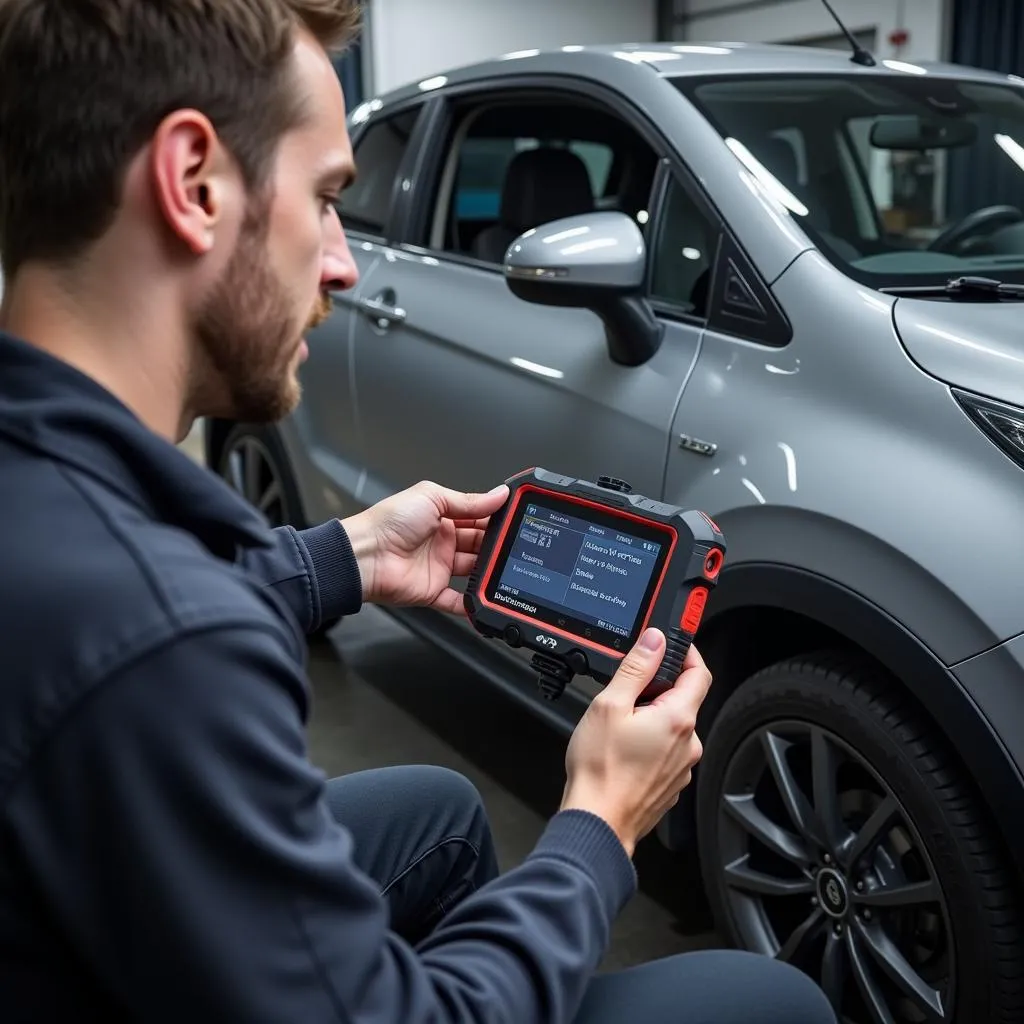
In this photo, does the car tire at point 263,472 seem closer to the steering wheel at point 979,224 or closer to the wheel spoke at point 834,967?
the steering wheel at point 979,224

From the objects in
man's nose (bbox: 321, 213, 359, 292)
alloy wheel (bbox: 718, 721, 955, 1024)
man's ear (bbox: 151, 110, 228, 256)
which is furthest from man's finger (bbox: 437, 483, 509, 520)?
man's ear (bbox: 151, 110, 228, 256)

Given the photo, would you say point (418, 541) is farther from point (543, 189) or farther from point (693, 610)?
point (543, 189)

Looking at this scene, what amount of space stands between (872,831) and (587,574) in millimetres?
525

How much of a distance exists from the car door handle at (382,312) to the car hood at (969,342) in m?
1.07

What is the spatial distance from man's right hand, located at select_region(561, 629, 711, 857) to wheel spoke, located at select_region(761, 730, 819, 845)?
2.04 feet

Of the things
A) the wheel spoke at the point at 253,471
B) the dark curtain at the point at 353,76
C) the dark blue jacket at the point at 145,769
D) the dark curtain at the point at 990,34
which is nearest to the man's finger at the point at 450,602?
the dark blue jacket at the point at 145,769

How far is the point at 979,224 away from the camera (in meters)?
2.12

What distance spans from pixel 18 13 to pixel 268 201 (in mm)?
175

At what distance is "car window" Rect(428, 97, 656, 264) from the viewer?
255 cm

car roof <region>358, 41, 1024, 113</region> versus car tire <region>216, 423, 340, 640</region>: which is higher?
car roof <region>358, 41, 1024, 113</region>

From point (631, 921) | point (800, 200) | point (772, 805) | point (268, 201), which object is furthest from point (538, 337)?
point (268, 201)

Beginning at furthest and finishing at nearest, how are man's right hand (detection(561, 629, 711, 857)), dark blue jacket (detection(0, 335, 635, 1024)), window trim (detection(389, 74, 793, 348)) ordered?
1. window trim (detection(389, 74, 793, 348))
2. man's right hand (detection(561, 629, 711, 857))
3. dark blue jacket (detection(0, 335, 635, 1024))

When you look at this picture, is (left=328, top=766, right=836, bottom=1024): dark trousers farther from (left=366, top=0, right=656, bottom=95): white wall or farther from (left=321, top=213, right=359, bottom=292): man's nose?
(left=366, top=0, right=656, bottom=95): white wall

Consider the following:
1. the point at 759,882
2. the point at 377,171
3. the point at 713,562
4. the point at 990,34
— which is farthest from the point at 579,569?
the point at 990,34
